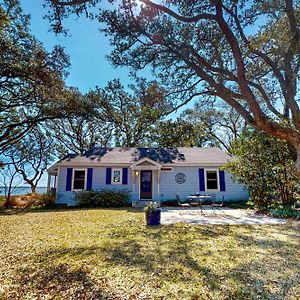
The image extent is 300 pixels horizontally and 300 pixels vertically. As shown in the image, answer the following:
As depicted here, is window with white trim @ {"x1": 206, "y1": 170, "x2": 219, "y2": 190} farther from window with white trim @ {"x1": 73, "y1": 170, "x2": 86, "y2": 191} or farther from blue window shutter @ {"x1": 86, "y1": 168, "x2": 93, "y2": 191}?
window with white trim @ {"x1": 73, "y1": 170, "x2": 86, "y2": 191}

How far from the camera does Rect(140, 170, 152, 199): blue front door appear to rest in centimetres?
1535

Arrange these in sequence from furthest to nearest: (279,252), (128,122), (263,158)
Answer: (128,122) < (263,158) < (279,252)

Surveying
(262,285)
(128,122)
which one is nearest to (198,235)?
(262,285)

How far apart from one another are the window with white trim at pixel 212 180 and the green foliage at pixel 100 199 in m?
5.64

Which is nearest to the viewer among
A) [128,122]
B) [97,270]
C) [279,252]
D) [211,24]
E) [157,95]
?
[97,270]

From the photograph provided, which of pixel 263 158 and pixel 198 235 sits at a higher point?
pixel 263 158

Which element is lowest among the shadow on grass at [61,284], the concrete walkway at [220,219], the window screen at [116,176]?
the shadow on grass at [61,284]

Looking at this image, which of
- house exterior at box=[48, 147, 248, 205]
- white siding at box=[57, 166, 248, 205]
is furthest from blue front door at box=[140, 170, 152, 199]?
white siding at box=[57, 166, 248, 205]

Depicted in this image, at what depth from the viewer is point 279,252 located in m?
4.84

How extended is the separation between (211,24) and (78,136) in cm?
2082

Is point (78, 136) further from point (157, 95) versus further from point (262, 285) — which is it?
point (262, 285)

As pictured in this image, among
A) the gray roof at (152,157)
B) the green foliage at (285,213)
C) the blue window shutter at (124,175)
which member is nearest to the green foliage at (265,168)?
the green foliage at (285,213)

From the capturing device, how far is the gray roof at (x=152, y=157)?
15.3 meters

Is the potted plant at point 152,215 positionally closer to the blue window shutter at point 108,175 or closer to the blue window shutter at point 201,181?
the blue window shutter at point 108,175
